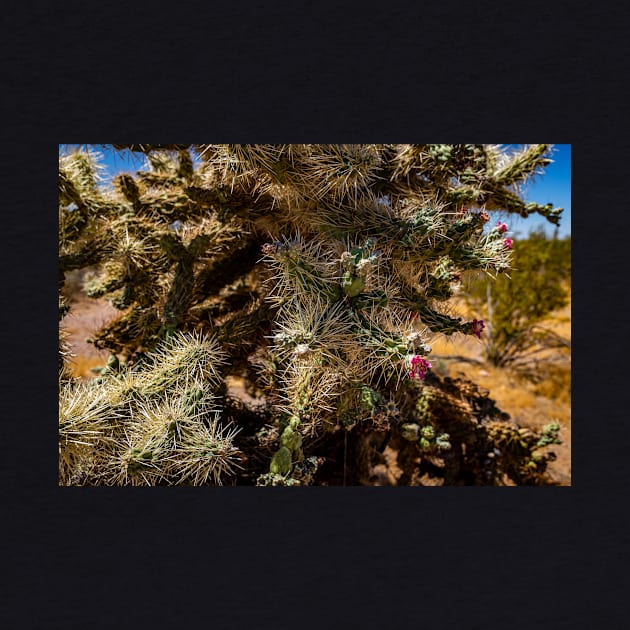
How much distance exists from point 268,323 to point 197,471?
2.51 ft

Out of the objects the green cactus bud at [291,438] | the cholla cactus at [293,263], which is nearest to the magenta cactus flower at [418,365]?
the cholla cactus at [293,263]

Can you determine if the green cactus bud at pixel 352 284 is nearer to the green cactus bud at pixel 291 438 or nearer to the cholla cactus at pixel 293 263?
the cholla cactus at pixel 293 263

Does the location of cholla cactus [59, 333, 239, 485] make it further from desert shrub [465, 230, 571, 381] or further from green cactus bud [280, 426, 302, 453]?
desert shrub [465, 230, 571, 381]

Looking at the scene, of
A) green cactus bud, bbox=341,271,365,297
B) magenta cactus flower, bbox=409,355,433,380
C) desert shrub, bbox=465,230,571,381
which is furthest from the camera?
desert shrub, bbox=465,230,571,381

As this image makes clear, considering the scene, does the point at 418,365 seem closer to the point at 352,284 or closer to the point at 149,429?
the point at 352,284

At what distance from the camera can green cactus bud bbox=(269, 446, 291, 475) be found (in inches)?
63.1

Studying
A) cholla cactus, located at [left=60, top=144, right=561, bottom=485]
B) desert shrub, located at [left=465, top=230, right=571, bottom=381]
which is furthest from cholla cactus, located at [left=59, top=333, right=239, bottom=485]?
desert shrub, located at [left=465, top=230, right=571, bottom=381]

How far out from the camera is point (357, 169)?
163 centimetres

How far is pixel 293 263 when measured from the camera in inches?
62.3

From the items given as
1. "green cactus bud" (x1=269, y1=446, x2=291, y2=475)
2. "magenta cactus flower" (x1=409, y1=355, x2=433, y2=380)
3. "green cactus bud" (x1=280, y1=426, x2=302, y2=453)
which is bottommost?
"green cactus bud" (x1=269, y1=446, x2=291, y2=475)

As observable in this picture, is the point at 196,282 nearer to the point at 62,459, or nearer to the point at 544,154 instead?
the point at 62,459

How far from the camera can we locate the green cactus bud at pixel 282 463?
1604 millimetres

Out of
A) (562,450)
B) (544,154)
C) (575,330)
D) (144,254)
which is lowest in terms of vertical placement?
(562,450)

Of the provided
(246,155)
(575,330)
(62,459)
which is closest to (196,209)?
(246,155)
